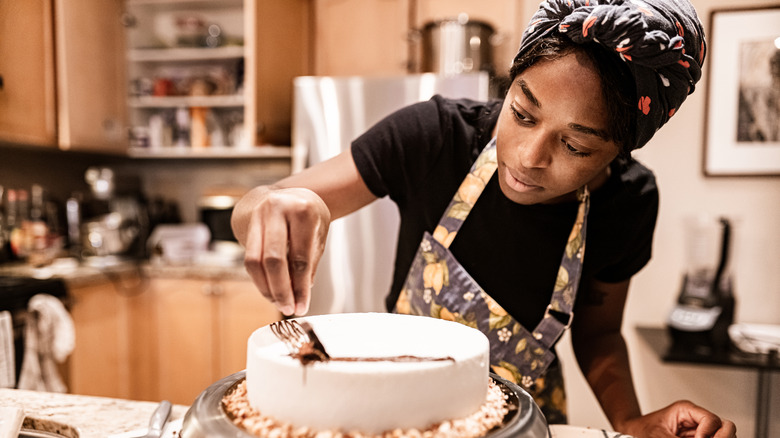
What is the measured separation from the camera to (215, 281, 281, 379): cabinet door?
8.71 ft

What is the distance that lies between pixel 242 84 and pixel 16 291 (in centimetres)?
170

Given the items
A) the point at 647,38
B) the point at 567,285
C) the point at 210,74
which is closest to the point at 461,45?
the point at 210,74

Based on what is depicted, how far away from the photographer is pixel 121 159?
11.3ft

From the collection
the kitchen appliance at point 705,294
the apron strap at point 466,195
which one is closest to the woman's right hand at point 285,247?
the apron strap at point 466,195

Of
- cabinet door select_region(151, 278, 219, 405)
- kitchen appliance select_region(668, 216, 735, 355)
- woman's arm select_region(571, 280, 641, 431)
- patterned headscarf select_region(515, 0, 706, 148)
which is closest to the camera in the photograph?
patterned headscarf select_region(515, 0, 706, 148)

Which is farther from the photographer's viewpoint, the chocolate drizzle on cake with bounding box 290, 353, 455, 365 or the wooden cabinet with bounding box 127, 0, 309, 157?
the wooden cabinet with bounding box 127, 0, 309, 157

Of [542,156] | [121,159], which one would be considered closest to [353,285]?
[542,156]

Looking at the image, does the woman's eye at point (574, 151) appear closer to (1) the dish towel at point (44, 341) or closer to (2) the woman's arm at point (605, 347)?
(2) the woman's arm at point (605, 347)

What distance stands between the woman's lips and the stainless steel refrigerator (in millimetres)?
1560

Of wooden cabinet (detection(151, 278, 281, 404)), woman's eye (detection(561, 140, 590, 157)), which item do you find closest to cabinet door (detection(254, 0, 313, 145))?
wooden cabinet (detection(151, 278, 281, 404))

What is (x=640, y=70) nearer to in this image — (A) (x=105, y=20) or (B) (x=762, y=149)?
(B) (x=762, y=149)

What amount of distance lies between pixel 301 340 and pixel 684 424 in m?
0.59

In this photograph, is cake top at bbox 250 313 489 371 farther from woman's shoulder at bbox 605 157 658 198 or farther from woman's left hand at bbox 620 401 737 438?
woman's shoulder at bbox 605 157 658 198

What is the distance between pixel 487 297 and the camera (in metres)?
0.93
